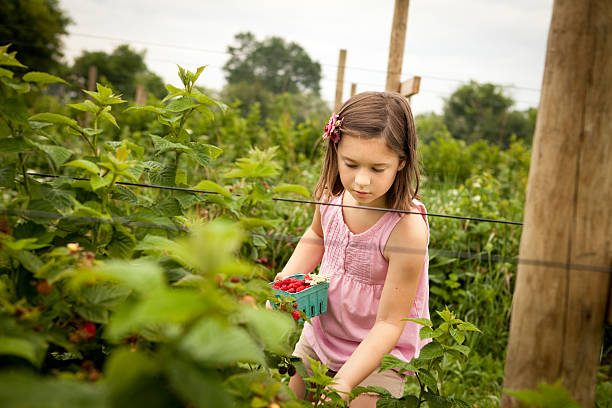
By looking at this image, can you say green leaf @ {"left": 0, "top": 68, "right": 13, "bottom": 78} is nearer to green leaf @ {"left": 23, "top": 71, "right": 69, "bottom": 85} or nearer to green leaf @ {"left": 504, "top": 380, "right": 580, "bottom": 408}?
green leaf @ {"left": 23, "top": 71, "right": 69, "bottom": 85}

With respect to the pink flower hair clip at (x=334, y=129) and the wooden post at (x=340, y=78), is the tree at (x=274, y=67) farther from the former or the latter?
the pink flower hair clip at (x=334, y=129)

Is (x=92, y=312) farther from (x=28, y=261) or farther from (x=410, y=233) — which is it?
(x=410, y=233)

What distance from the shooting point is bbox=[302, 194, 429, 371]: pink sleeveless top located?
1617mm

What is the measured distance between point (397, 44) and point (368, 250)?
3.11 meters

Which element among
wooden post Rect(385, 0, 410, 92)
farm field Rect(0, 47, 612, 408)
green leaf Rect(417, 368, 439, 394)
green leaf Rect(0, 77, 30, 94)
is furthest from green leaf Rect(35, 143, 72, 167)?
wooden post Rect(385, 0, 410, 92)

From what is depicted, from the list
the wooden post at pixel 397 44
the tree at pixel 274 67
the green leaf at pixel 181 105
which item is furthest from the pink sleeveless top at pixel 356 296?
the tree at pixel 274 67

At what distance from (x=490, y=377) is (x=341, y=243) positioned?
5.30ft

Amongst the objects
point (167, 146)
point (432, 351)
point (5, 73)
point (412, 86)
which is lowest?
point (432, 351)

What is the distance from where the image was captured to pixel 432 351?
113cm

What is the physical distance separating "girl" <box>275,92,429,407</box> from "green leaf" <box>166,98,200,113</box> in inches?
20.8

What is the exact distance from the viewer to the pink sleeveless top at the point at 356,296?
1.62 metres

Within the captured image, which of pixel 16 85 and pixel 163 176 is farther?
pixel 163 176

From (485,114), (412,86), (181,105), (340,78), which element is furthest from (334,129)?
(485,114)

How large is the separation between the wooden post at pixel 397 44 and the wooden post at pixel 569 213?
3.33m
